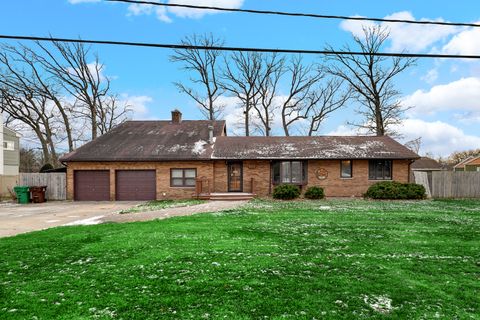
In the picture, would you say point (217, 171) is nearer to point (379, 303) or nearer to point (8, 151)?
point (379, 303)

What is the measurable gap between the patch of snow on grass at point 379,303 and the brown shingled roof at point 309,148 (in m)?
16.9

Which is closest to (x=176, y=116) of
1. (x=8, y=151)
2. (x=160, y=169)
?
(x=160, y=169)

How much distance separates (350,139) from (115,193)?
16.9m

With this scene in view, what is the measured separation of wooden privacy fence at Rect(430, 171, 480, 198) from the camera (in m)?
21.4

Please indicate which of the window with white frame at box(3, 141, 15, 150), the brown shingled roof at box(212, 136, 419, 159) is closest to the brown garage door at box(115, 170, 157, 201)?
the brown shingled roof at box(212, 136, 419, 159)

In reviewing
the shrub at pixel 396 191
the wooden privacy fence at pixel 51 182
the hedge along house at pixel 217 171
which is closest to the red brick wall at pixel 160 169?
the hedge along house at pixel 217 171

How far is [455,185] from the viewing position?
21422 mm

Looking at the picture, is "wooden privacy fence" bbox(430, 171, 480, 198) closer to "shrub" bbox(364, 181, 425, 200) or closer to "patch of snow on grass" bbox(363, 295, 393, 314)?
"shrub" bbox(364, 181, 425, 200)

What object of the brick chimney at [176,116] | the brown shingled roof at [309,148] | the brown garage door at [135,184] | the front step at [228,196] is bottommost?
the front step at [228,196]

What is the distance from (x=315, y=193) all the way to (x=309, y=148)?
4.18m

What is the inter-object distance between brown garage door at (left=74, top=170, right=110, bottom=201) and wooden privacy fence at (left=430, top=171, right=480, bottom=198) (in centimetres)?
2110

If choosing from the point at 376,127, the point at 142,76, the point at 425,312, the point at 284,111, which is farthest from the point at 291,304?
the point at 284,111

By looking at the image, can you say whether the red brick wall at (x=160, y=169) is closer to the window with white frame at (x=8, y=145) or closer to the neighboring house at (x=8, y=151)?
the neighboring house at (x=8, y=151)

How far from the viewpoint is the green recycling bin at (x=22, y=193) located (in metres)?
20.3
